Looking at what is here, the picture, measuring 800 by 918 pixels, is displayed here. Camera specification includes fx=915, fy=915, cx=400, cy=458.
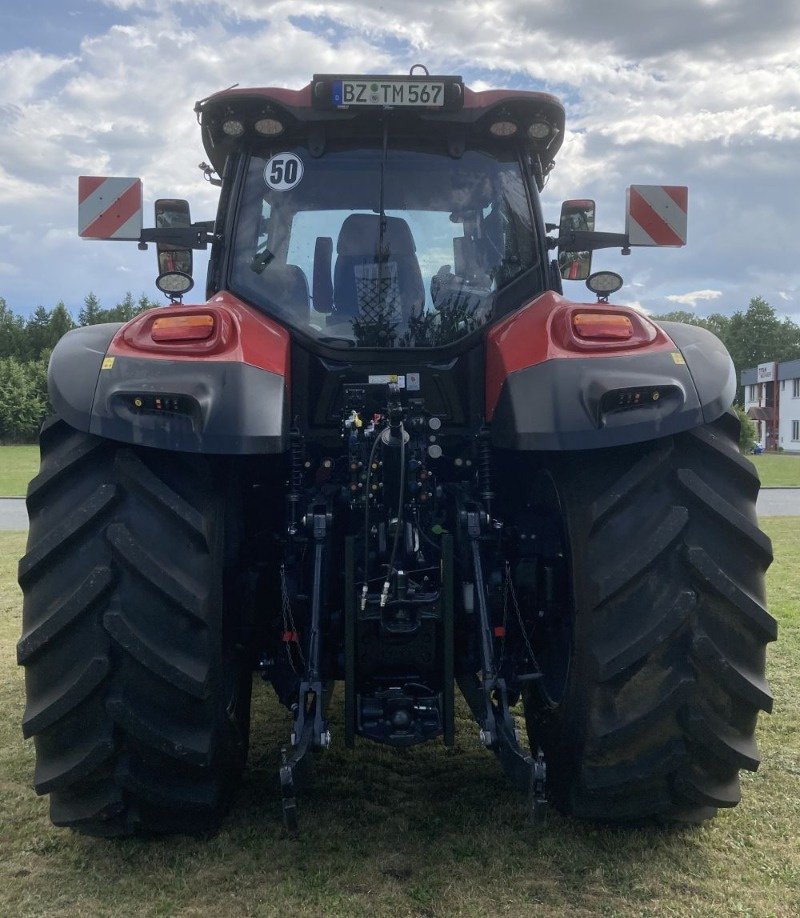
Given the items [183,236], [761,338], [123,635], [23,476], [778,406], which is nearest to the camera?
[123,635]

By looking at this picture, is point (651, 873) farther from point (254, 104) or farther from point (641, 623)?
point (254, 104)

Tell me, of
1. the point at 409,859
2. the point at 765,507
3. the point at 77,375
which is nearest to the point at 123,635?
the point at 77,375

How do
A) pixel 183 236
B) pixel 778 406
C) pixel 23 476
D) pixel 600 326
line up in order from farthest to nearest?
pixel 778 406, pixel 23 476, pixel 183 236, pixel 600 326

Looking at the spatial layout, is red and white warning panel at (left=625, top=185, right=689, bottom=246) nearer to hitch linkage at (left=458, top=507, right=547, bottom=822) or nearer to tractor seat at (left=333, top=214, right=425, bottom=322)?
tractor seat at (left=333, top=214, right=425, bottom=322)

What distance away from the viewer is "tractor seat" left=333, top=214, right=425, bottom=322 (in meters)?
3.42

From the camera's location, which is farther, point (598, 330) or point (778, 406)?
point (778, 406)

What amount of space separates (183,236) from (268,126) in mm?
593

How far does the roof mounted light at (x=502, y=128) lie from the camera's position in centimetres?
358

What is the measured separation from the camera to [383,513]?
3.17 m

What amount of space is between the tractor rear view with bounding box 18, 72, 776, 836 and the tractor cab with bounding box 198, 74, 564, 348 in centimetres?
1

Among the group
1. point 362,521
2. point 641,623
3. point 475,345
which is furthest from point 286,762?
point 475,345

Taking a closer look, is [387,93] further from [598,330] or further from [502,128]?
[598,330]

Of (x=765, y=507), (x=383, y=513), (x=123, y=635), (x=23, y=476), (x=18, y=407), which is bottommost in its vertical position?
(x=18, y=407)

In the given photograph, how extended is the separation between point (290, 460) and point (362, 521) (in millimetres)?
338
